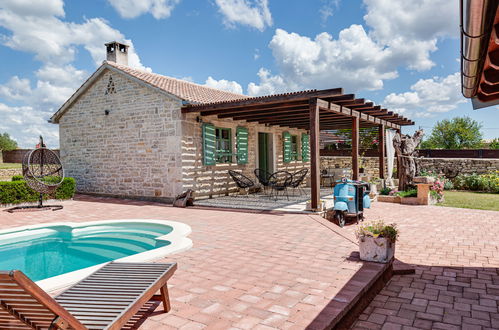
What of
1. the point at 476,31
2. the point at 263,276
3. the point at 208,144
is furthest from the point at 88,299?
the point at 208,144

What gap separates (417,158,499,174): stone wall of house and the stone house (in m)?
7.49

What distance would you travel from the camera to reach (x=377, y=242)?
3.88 m

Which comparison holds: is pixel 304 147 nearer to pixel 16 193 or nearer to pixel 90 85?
pixel 90 85

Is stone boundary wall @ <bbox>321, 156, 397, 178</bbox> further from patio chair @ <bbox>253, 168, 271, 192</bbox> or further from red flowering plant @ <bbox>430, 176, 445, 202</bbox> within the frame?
red flowering plant @ <bbox>430, 176, 445, 202</bbox>

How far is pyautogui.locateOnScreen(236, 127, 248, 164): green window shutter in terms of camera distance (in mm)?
11361

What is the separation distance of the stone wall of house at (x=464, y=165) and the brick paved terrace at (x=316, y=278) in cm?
841

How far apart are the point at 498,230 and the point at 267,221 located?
423cm

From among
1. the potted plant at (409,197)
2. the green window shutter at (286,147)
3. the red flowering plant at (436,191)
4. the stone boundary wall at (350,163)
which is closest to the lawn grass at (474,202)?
the red flowering plant at (436,191)

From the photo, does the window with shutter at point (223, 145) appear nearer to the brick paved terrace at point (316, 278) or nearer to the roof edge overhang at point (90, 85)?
the roof edge overhang at point (90, 85)

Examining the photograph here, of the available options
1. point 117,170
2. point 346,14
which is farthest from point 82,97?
point 346,14

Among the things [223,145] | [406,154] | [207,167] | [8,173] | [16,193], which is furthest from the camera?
[8,173]

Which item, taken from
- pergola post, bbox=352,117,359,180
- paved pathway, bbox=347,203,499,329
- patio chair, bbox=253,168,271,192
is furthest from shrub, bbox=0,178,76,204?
paved pathway, bbox=347,203,499,329

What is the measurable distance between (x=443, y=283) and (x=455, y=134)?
3146 cm

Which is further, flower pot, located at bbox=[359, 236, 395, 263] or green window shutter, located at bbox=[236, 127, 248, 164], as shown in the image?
green window shutter, located at bbox=[236, 127, 248, 164]
